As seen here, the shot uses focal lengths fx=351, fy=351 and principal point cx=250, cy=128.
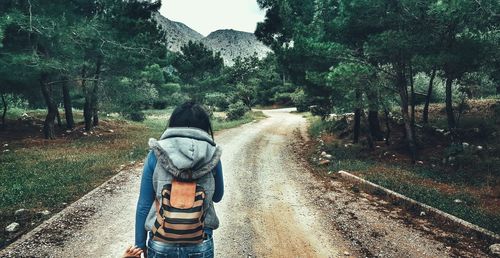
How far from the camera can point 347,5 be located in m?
11.3

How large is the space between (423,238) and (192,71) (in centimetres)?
4161

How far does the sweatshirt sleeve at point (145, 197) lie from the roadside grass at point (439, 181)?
667 cm

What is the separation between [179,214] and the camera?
2279mm

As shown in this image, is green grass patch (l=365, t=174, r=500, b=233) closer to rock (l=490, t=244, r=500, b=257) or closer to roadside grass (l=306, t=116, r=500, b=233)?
roadside grass (l=306, t=116, r=500, b=233)

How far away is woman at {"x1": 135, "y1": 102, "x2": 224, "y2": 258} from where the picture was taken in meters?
2.29

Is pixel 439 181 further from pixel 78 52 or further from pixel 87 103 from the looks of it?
pixel 87 103

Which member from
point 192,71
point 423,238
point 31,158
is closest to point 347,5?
point 423,238

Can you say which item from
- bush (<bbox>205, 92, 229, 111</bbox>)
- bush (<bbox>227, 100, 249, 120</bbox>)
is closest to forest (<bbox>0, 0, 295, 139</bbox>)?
bush (<bbox>227, 100, 249, 120</bbox>)

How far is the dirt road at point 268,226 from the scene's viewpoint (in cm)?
572

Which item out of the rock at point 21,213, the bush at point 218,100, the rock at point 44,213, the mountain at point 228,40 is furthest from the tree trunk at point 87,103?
the mountain at point 228,40

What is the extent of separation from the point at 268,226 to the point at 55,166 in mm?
7930

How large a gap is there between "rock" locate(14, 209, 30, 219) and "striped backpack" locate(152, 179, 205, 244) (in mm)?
5967

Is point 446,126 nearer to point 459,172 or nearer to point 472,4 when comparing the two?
point 459,172

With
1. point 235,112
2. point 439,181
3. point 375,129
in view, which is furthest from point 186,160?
point 235,112
